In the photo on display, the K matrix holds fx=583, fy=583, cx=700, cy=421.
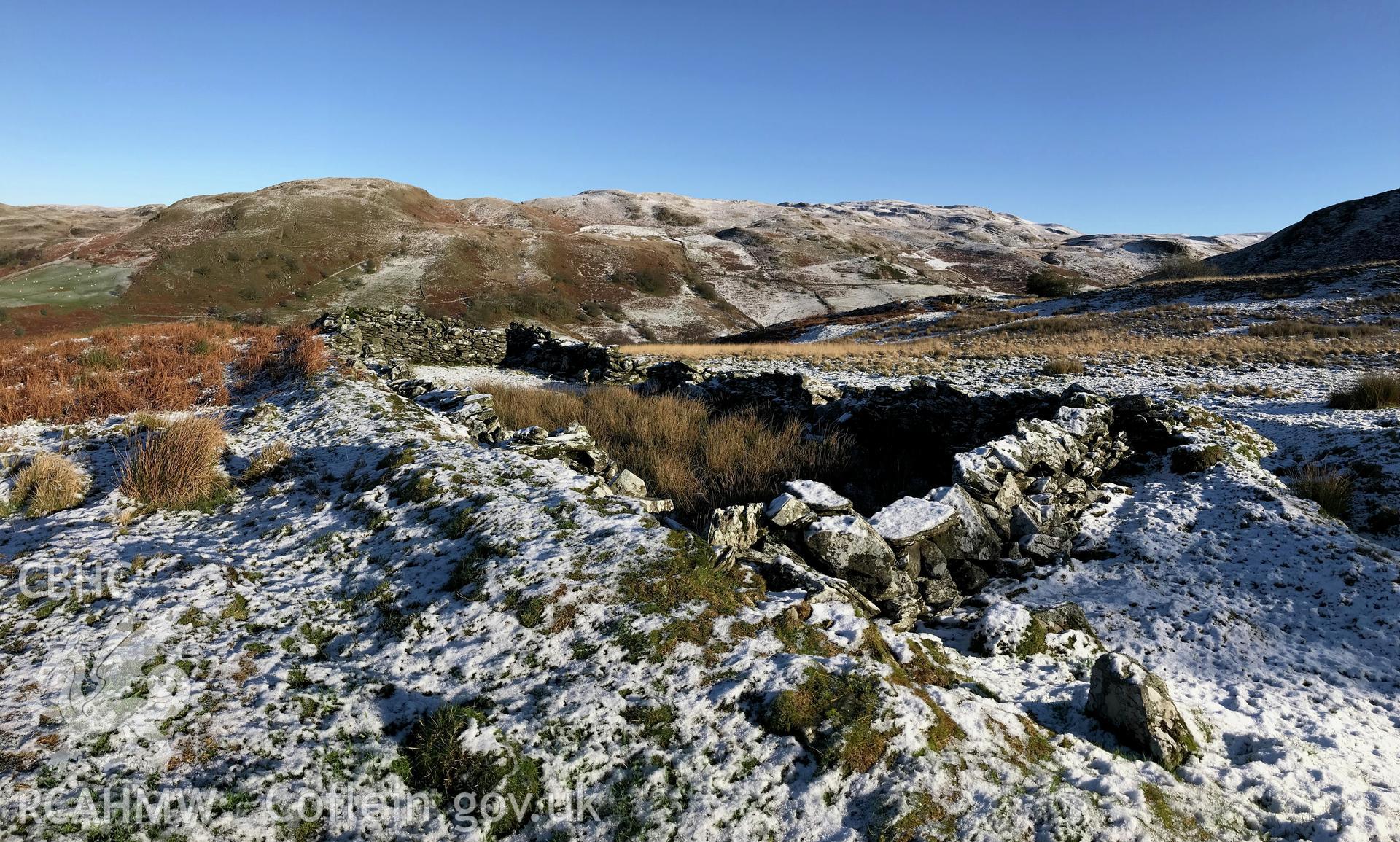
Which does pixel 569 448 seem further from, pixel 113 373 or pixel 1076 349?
pixel 1076 349

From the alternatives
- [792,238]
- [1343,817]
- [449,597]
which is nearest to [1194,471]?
[1343,817]

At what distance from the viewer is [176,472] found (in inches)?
247

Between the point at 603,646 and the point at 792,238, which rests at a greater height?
the point at 792,238

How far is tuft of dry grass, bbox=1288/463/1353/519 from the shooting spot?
6734mm

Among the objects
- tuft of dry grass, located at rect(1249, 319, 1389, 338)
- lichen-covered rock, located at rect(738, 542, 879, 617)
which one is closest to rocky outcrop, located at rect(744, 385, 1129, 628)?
lichen-covered rock, located at rect(738, 542, 879, 617)

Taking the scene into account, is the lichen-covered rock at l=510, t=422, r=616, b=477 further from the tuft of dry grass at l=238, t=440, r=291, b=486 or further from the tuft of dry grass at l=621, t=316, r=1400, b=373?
the tuft of dry grass at l=621, t=316, r=1400, b=373

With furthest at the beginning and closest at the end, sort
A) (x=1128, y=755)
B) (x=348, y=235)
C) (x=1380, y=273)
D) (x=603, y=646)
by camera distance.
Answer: (x=348, y=235) < (x=1380, y=273) < (x=603, y=646) < (x=1128, y=755)

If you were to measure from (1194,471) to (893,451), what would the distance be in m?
3.85

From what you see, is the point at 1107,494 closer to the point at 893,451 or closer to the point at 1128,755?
the point at 893,451

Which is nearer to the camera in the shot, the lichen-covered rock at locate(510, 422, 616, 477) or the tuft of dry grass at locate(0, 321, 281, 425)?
the lichen-covered rock at locate(510, 422, 616, 477)

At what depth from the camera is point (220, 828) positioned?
8.49 feet

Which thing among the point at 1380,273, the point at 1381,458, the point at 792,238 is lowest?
the point at 1381,458

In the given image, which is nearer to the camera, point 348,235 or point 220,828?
point 220,828

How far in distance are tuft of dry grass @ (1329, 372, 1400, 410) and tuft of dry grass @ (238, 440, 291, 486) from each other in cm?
1755
